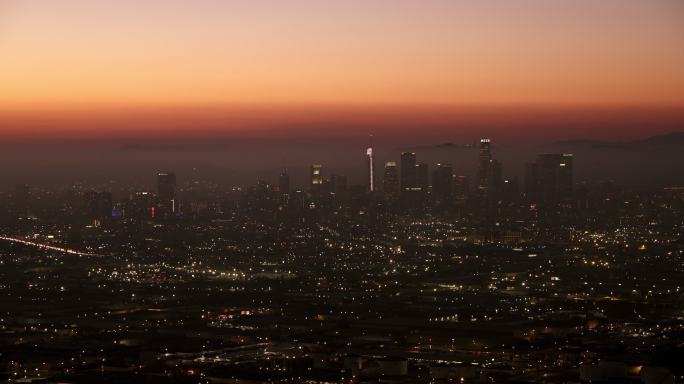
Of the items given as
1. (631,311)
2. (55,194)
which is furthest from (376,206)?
(631,311)

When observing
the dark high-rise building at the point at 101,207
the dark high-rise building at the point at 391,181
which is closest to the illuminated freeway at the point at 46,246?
the dark high-rise building at the point at 101,207

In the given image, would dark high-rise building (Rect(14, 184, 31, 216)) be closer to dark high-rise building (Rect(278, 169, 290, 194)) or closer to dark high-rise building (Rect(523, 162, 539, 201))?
dark high-rise building (Rect(278, 169, 290, 194))

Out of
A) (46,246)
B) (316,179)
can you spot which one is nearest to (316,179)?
(316,179)

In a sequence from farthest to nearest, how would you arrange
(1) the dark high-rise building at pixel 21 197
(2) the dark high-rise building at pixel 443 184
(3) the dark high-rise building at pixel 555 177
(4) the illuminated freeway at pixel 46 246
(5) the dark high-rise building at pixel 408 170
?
(1) the dark high-rise building at pixel 21 197
(5) the dark high-rise building at pixel 408 170
(2) the dark high-rise building at pixel 443 184
(3) the dark high-rise building at pixel 555 177
(4) the illuminated freeway at pixel 46 246

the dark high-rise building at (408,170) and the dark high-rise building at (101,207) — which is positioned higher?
the dark high-rise building at (408,170)

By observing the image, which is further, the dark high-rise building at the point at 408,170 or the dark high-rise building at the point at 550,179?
the dark high-rise building at the point at 408,170

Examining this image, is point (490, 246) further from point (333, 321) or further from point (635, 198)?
point (333, 321)

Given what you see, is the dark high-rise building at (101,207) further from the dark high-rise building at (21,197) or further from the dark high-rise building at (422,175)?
the dark high-rise building at (422,175)
